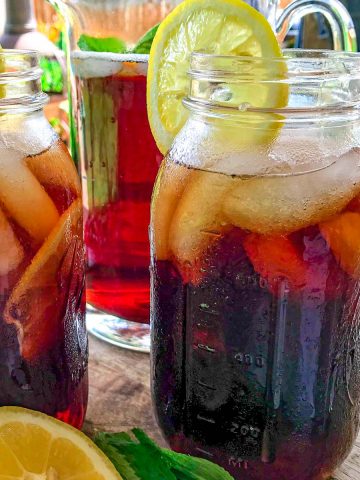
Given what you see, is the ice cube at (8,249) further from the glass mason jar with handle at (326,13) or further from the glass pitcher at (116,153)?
the glass mason jar with handle at (326,13)

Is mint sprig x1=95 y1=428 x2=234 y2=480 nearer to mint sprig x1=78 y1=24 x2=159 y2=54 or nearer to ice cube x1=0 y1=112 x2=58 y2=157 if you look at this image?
ice cube x1=0 y1=112 x2=58 y2=157

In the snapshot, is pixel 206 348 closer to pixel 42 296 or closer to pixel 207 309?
pixel 207 309

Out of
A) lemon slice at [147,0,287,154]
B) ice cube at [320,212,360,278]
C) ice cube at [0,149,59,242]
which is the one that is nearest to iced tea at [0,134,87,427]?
ice cube at [0,149,59,242]

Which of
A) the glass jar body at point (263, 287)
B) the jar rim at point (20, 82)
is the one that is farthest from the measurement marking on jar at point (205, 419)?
the jar rim at point (20, 82)

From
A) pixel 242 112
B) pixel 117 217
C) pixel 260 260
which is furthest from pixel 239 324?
pixel 117 217

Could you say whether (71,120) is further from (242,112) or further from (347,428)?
(347,428)
